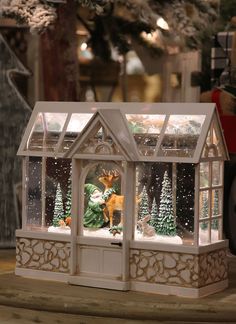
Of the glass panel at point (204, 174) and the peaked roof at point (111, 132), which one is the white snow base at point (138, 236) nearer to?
the glass panel at point (204, 174)

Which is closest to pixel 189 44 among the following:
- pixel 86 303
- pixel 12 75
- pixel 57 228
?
pixel 12 75

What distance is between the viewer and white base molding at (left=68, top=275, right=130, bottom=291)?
454 centimetres

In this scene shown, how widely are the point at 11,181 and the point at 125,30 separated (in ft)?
4.51

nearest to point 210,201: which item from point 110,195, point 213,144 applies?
point 213,144

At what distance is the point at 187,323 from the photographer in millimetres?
4238

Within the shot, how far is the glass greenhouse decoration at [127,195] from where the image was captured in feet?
14.6

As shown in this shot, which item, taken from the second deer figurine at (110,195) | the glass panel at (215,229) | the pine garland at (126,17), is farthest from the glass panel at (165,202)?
the pine garland at (126,17)

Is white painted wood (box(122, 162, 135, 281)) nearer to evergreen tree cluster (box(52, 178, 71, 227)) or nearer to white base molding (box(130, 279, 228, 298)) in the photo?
white base molding (box(130, 279, 228, 298))

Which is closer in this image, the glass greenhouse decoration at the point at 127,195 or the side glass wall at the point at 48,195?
the glass greenhouse decoration at the point at 127,195

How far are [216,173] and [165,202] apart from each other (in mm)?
345

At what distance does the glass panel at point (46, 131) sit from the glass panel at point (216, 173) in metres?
0.80

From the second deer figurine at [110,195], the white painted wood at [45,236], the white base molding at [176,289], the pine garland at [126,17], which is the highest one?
the pine garland at [126,17]

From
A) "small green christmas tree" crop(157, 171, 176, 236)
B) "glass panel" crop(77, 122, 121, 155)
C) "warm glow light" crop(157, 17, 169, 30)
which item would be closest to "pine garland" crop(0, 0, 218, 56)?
"warm glow light" crop(157, 17, 169, 30)

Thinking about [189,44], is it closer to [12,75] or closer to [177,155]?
[12,75]
